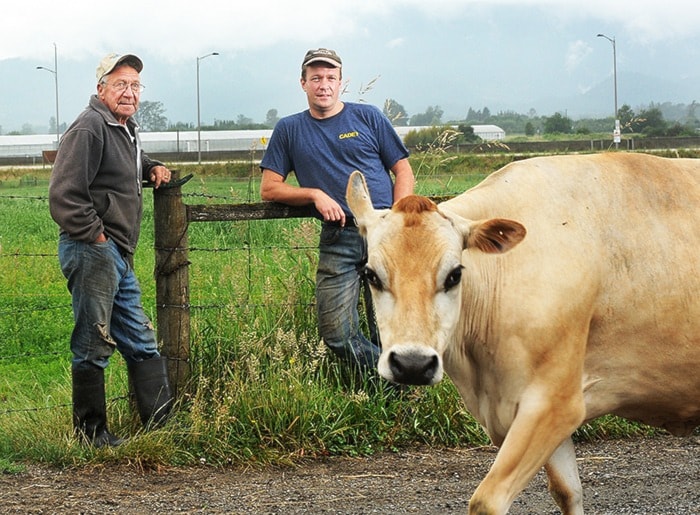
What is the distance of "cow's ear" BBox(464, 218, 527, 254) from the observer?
468 cm

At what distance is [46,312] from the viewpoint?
11609mm

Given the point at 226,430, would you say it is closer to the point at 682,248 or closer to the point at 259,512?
the point at 259,512

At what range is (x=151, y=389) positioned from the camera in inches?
265

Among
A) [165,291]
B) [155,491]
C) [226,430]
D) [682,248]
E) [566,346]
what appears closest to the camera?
[566,346]

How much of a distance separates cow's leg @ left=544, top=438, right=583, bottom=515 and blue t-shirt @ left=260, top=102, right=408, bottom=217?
219cm

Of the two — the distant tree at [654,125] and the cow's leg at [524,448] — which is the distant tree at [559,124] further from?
the cow's leg at [524,448]

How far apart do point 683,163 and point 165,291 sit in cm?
353

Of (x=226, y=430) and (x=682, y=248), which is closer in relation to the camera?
(x=682, y=248)

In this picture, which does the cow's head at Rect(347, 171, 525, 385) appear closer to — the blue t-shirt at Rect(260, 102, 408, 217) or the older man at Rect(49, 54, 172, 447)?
the blue t-shirt at Rect(260, 102, 408, 217)

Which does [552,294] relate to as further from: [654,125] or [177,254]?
[654,125]

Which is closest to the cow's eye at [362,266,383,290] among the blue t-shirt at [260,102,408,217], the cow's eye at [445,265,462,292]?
the cow's eye at [445,265,462,292]

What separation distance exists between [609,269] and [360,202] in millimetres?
1274

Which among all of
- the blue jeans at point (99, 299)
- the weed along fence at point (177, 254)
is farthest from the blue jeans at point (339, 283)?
the blue jeans at point (99, 299)

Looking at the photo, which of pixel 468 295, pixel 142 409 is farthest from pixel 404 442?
pixel 468 295
